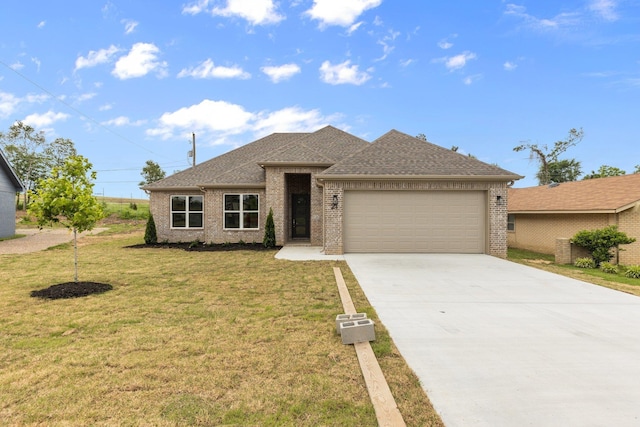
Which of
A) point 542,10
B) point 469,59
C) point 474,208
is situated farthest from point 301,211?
point 542,10

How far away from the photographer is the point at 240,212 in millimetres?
14672

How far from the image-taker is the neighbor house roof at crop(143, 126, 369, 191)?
46.3 ft

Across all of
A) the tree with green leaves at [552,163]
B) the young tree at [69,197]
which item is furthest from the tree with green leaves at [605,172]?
the young tree at [69,197]

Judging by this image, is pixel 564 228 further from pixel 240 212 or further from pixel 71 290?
pixel 71 290

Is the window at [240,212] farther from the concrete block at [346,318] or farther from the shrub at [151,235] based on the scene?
the concrete block at [346,318]

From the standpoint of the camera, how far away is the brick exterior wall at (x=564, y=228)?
11.9 m

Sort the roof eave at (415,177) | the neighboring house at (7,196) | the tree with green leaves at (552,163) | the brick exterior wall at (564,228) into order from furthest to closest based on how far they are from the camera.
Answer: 1. the tree with green leaves at (552,163)
2. the neighboring house at (7,196)
3. the brick exterior wall at (564,228)
4. the roof eave at (415,177)

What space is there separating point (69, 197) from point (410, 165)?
1018cm

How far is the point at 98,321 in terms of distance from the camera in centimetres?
471

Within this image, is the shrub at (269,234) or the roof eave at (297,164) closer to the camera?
the roof eave at (297,164)

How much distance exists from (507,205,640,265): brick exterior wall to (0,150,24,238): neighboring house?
94.9 ft

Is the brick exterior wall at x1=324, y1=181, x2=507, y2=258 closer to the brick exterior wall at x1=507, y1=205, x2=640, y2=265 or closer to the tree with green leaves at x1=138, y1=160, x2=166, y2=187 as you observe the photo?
the brick exterior wall at x1=507, y1=205, x2=640, y2=265

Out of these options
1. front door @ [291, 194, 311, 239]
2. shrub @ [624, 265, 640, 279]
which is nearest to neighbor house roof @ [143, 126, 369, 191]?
front door @ [291, 194, 311, 239]

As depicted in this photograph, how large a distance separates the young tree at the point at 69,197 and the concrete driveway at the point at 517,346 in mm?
6081
